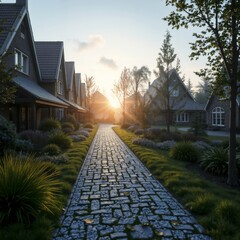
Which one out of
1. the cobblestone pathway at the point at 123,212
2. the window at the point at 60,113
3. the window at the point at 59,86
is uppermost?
the window at the point at 59,86

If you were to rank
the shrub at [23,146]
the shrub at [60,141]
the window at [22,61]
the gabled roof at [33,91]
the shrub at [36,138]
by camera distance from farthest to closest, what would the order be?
1. the window at [22,61]
2. the gabled roof at [33,91]
3. the shrub at [60,141]
4. the shrub at [36,138]
5. the shrub at [23,146]

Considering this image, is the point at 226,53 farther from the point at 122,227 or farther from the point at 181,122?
the point at 181,122

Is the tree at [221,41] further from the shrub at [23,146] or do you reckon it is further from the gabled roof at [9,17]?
the gabled roof at [9,17]

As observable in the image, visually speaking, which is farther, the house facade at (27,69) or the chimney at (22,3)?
the chimney at (22,3)

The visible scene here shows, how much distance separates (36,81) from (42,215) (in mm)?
19731

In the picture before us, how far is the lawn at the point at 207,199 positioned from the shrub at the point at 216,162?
Result: 18.9 inches

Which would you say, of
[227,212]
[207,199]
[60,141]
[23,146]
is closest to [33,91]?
[60,141]

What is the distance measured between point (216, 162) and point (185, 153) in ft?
7.76

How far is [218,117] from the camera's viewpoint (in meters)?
31.7

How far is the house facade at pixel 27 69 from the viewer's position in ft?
47.2

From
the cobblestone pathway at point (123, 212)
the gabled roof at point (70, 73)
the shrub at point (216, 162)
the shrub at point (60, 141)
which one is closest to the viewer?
the cobblestone pathway at point (123, 212)

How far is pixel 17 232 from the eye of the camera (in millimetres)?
3795

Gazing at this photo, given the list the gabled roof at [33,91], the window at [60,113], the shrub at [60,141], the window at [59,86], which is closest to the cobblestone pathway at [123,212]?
the shrub at [60,141]

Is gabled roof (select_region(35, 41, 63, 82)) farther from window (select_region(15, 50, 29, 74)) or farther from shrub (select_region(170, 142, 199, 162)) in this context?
shrub (select_region(170, 142, 199, 162))
